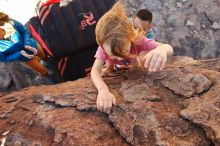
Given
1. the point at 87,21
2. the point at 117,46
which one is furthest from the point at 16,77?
the point at 117,46

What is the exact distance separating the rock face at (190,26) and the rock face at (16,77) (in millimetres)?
1359

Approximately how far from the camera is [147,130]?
1384 millimetres

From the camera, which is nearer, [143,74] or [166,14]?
[143,74]

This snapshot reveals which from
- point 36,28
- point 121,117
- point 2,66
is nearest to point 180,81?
point 121,117

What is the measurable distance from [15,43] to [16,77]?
22.8 inches

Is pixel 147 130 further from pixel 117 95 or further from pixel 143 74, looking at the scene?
pixel 143 74

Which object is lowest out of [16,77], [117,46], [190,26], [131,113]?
[190,26]

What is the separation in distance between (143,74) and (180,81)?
0.74 feet

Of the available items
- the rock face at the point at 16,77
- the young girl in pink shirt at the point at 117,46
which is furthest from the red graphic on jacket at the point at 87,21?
the young girl in pink shirt at the point at 117,46

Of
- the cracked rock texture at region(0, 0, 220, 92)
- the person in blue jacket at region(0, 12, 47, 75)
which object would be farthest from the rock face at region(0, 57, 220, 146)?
the cracked rock texture at region(0, 0, 220, 92)

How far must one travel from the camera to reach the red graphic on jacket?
311cm

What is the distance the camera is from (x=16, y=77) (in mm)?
3354

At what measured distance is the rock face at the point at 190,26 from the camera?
361 cm

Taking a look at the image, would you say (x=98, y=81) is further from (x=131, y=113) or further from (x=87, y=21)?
(x=87, y=21)
